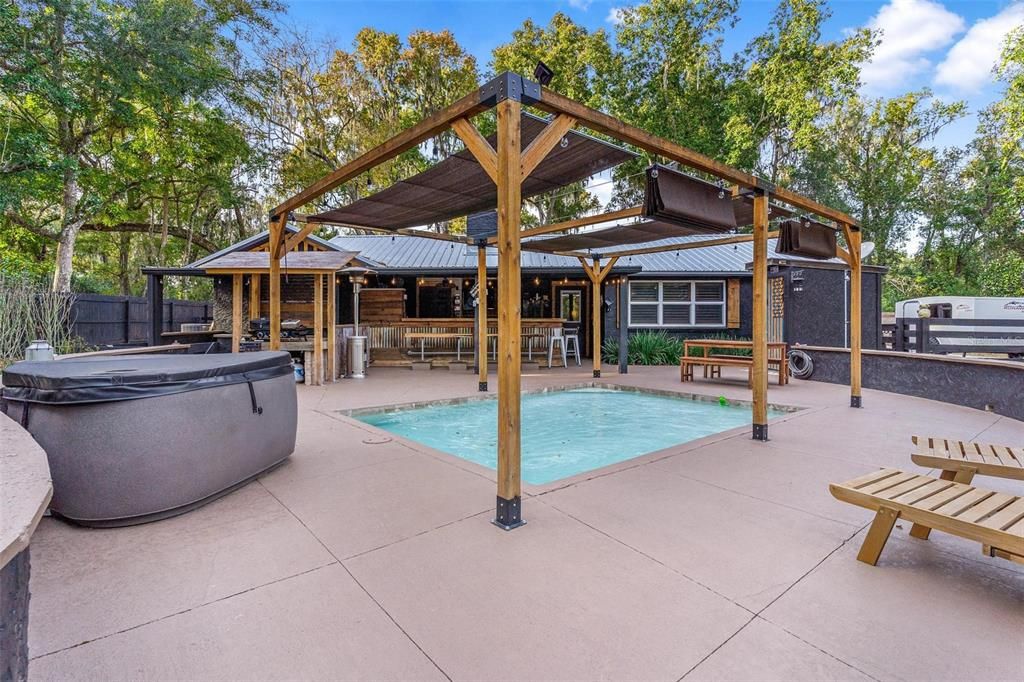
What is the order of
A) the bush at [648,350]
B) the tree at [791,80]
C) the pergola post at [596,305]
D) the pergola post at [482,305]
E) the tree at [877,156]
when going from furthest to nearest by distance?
1. the tree at [877,156]
2. the tree at [791,80]
3. the bush at [648,350]
4. the pergola post at [596,305]
5. the pergola post at [482,305]

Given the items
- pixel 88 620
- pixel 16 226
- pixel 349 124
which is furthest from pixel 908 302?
pixel 16 226

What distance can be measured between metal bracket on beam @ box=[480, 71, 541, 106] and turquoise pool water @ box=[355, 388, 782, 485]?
3.11 meters

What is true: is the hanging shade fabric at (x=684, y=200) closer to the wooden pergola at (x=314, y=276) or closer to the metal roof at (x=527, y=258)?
the wooden pergola at (x=314, y=276)

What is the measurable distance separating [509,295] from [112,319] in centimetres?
1325

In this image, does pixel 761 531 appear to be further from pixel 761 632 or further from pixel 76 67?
pixel 76 67

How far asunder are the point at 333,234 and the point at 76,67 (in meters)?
10.2

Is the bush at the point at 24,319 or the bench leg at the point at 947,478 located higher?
the bush at the point at 24,319

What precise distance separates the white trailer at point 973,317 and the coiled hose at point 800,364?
253 cm

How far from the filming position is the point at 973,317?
43.5 ft

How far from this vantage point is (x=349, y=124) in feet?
62.0

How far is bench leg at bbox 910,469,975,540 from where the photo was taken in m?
2.55

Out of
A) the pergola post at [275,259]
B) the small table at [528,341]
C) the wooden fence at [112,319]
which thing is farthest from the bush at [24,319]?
the small table at [528,341]

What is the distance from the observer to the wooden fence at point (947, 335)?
9133 millimetres

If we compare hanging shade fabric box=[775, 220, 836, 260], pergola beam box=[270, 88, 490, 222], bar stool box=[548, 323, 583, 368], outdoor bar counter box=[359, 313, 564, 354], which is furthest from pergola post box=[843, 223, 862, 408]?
outdoor bar counter box=[359, 313, 564, 354]
